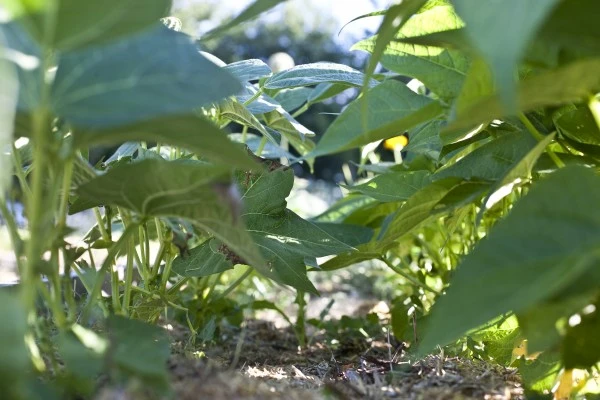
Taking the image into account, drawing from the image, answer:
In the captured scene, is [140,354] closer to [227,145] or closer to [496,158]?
[227,145]

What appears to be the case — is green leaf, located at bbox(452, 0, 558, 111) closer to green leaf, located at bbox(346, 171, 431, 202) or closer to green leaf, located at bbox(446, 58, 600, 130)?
green leaf, located at bbox(446, 58, 600, 130)

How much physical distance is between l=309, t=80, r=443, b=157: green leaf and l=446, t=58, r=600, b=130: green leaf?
11cm

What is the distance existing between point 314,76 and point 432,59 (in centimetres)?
25

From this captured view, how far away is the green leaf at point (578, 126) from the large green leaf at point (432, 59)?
0.15 meters

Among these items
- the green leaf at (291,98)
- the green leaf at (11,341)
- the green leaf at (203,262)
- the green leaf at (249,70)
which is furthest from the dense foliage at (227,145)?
the green leaf at (291,98)

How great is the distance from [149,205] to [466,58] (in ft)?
1.51

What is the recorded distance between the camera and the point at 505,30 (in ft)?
1.49

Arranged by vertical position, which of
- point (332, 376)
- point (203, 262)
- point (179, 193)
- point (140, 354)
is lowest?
point (332, 376)

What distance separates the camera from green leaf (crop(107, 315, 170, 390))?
552mm

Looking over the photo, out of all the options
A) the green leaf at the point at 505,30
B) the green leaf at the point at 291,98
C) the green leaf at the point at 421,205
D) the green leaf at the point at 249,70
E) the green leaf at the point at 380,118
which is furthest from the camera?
the green leaf at the point at 291,98

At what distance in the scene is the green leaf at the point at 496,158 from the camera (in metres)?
0.87

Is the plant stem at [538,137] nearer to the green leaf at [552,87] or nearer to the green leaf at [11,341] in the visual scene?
the green leaf at [552,87]

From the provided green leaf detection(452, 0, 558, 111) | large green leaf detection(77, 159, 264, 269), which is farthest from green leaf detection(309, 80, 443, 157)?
green leaf detection(452, 0, 558, 111)

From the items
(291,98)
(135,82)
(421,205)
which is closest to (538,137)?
(421,205)
